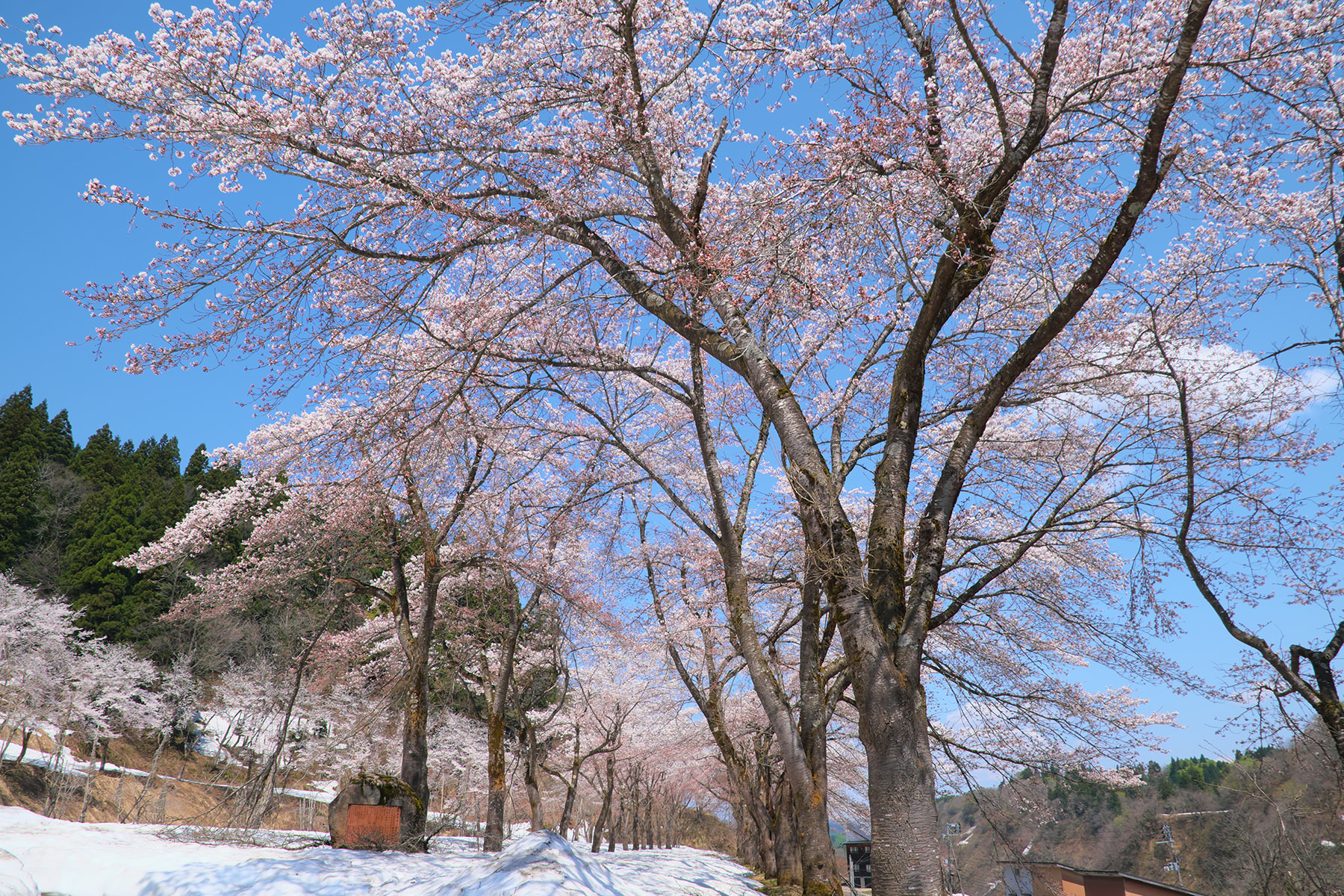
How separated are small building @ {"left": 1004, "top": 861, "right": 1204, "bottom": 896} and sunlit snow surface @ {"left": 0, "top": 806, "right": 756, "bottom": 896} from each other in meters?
14.6

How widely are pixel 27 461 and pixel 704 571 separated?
40557mm

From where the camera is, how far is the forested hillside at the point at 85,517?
31.9m

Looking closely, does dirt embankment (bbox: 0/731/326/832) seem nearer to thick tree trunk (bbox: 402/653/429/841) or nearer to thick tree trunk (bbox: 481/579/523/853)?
thick tree trunk (bbox: 481/579/523/853)

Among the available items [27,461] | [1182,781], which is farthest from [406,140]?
[1182,781]

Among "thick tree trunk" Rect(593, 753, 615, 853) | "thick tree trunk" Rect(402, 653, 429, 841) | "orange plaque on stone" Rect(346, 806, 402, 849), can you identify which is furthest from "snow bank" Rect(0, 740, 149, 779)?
"orange plaque on stone" Rect(346, 806, 402, 849)

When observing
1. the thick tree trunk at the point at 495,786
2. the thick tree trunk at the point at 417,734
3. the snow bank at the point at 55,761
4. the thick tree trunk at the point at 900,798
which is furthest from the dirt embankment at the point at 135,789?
the thick tree trunk at the point at 900,798

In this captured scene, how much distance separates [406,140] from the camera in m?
5.42

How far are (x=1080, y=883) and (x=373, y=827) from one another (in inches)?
748

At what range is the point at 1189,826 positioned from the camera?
39.0m

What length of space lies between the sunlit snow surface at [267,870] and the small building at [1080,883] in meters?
14.6

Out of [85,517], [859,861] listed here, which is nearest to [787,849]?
[859,861]

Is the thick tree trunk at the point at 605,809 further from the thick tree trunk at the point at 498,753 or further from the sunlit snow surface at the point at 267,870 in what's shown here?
the sunlit snow surface at the point at 267,870

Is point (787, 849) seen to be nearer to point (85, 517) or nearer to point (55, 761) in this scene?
point (55, 761)

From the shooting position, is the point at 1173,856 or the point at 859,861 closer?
the point at 859,861
